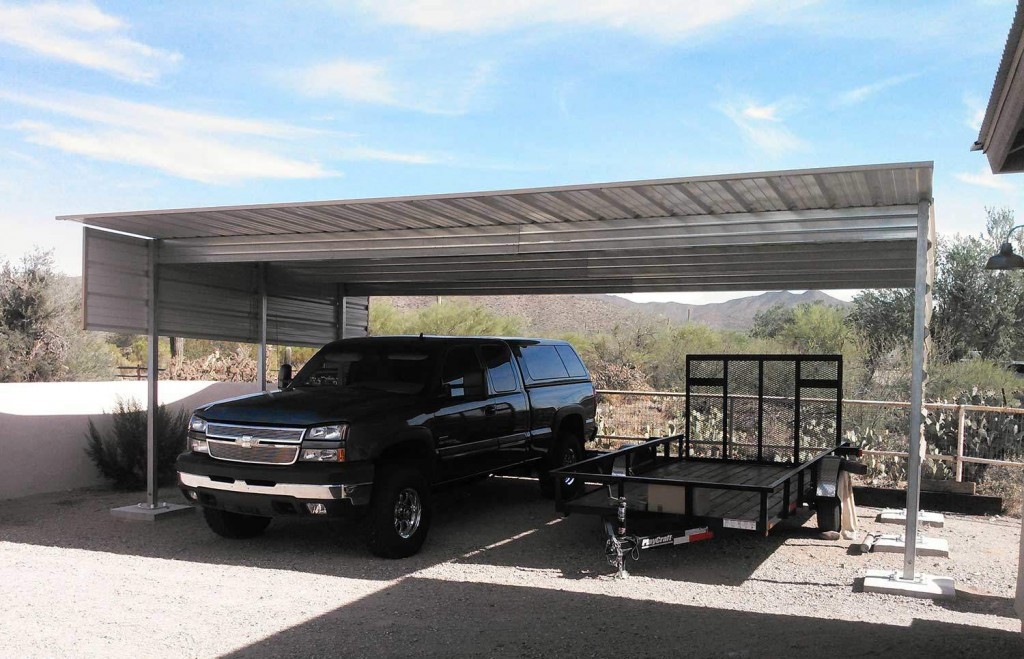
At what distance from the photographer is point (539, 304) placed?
6091 centimetres

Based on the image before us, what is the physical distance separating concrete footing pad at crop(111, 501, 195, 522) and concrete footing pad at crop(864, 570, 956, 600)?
6.97 m

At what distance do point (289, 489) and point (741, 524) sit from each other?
3634 mm

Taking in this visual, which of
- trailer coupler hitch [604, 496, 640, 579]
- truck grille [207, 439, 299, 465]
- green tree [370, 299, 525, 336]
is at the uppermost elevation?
green tree [370, 299, 525, 336]

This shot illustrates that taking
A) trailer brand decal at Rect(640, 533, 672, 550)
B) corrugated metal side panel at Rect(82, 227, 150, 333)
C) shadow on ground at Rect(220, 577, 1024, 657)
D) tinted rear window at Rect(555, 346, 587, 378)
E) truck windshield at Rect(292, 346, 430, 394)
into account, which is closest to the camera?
shadow on ground at Rect(220, 577, 1024, 657)

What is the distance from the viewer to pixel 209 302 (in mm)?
11398

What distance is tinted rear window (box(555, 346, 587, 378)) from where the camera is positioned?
1152 cm

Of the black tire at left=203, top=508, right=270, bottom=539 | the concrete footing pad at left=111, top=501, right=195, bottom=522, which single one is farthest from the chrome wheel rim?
the concrete footing pad at left=111, top=501, right=195, bottom=522

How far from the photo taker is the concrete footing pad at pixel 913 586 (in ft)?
22.7

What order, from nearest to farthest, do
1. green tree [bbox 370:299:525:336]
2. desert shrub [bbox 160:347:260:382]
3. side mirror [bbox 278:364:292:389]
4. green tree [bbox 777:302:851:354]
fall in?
side mirror [bbox 278:364:292:389] → desert shrub [bbox 160:347:260:382] → green tree [bbox 777:302:851:354] → green tree [bbox 370:299:525:336]

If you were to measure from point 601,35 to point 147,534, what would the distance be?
953 inches

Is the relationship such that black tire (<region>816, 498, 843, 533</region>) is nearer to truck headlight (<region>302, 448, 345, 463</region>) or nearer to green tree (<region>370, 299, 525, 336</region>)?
truck headlight (<region>302, 448, 345, 463</region>)

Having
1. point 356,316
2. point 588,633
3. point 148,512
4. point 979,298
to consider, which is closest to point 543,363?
point 148,512

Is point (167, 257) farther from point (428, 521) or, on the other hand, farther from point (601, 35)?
point (601, 35)

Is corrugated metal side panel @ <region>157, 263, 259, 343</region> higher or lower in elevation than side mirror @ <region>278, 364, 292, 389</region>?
higher
